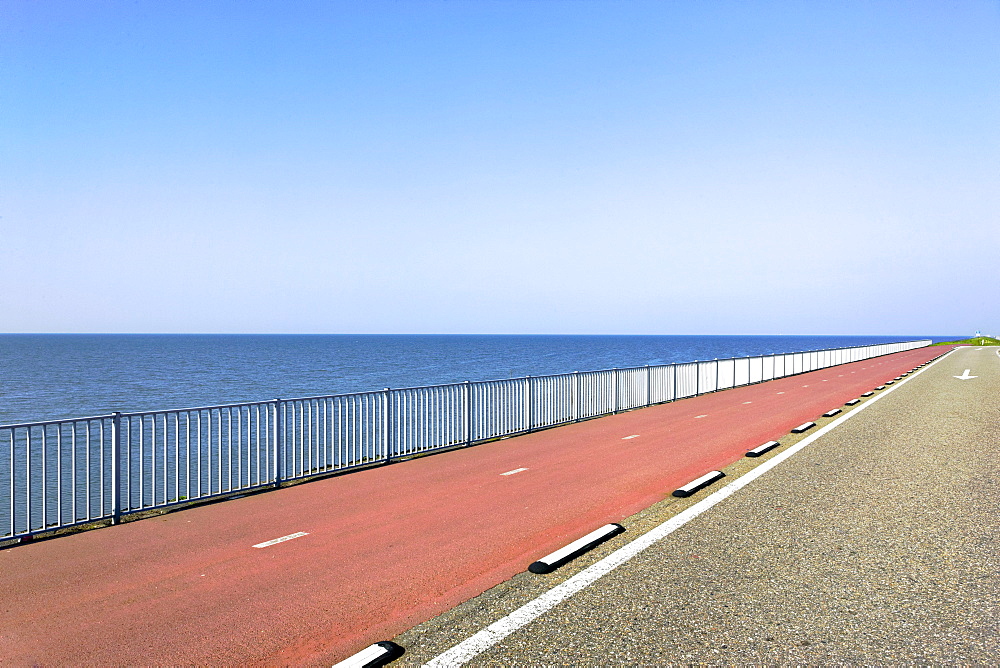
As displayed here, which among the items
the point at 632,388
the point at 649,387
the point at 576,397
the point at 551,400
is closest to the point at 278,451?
the point at 551,400

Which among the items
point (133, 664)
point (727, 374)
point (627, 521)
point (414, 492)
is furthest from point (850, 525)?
point (727, 374)

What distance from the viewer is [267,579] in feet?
18.7

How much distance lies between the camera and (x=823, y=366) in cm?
4134

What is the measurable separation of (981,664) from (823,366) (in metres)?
41.0

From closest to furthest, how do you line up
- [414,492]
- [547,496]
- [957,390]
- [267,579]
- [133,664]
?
[133,664] < [267,579] < [547,496] < [414,492] < [957,390]

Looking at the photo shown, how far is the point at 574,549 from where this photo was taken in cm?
609

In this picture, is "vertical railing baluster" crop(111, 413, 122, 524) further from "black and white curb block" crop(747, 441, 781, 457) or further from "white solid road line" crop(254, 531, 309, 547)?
"black and white curb block" crop(747, 441, 781, 457)

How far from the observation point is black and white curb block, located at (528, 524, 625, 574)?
568cm

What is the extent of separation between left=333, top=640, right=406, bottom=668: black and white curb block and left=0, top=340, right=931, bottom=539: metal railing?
386cm

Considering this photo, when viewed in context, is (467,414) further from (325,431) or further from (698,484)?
(698,484)

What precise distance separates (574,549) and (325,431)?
21.2 ft

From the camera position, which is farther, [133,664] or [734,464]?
[734,464]

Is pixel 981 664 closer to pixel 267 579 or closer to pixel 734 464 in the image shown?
pixel 267 579

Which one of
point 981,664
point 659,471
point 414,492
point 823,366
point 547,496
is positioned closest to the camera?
point 981,664
